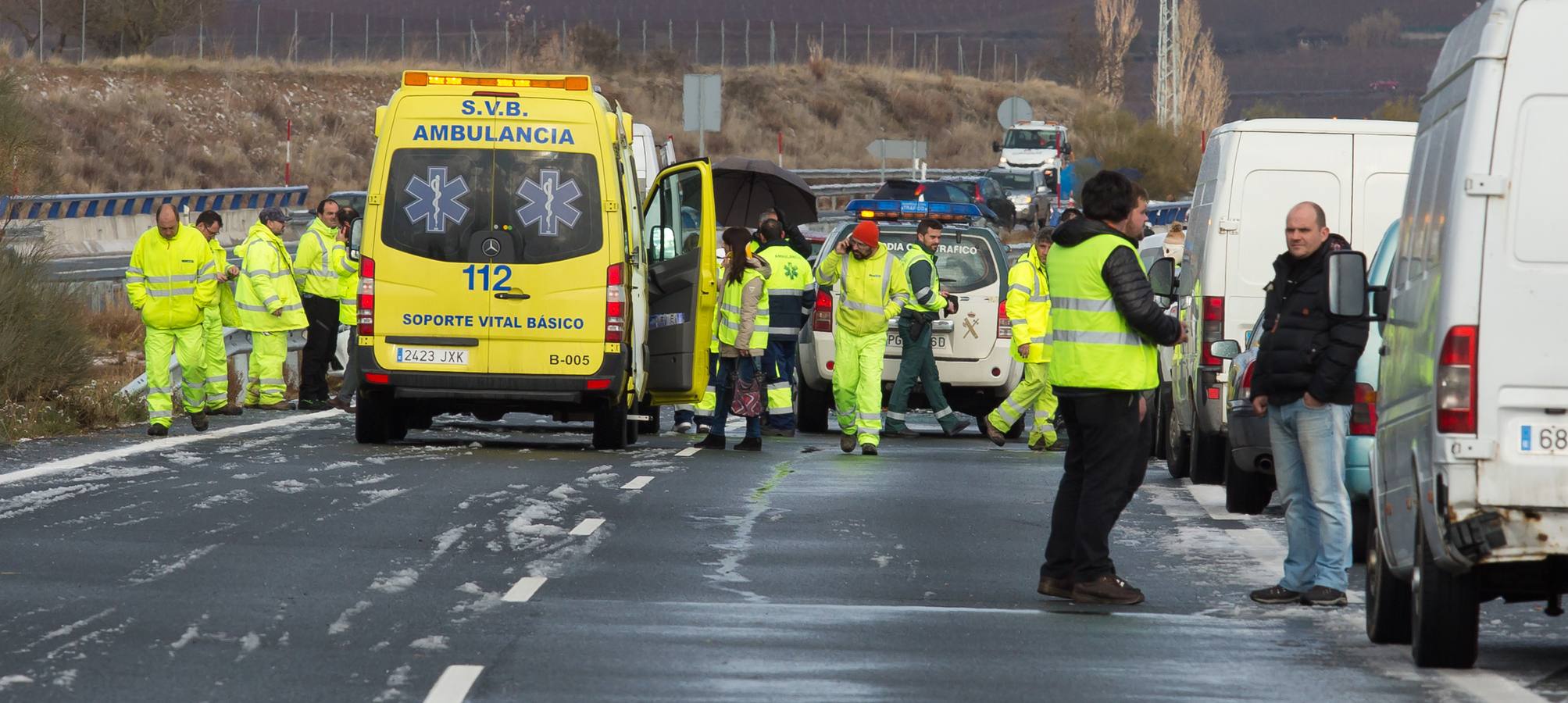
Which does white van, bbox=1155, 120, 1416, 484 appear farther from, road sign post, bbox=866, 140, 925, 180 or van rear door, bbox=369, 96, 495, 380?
road sign post, bbox=866, 140, 925, 180

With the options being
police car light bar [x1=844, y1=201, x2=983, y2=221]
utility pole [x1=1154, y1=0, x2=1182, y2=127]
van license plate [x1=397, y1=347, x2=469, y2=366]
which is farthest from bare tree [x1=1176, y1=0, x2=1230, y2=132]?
van license plate [x1=397, y1=347, x2=469, y2=366]

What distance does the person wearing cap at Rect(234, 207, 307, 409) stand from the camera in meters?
20.2

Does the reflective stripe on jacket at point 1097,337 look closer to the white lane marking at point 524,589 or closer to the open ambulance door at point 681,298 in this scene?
the white lane marking at point 524,589

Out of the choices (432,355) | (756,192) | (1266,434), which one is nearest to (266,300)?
(432,355)

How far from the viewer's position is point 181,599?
29.3ft

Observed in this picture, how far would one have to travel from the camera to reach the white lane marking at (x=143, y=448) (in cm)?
1407

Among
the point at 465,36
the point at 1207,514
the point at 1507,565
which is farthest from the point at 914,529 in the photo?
the point at 465,36

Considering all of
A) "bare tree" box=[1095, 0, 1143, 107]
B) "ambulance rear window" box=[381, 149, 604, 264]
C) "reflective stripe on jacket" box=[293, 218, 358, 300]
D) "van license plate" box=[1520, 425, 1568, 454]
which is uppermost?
"bare tree" box=[1095, 0, 1143, 107]

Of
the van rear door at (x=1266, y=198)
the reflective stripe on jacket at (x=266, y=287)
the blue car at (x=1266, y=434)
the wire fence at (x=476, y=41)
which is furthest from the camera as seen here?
the wire fence at (x=476, y=41)

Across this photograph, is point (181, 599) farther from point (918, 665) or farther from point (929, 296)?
point (929, 296)

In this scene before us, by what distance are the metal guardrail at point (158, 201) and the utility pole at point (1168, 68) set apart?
20863 mm

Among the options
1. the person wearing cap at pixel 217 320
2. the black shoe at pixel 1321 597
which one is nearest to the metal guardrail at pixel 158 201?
the person wearing cap at pixel 217 320

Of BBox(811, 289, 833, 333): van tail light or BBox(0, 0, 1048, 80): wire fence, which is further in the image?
BBox(0, 0, 1048, 80): wire fence

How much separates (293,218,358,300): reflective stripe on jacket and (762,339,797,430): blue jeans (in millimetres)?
4786
